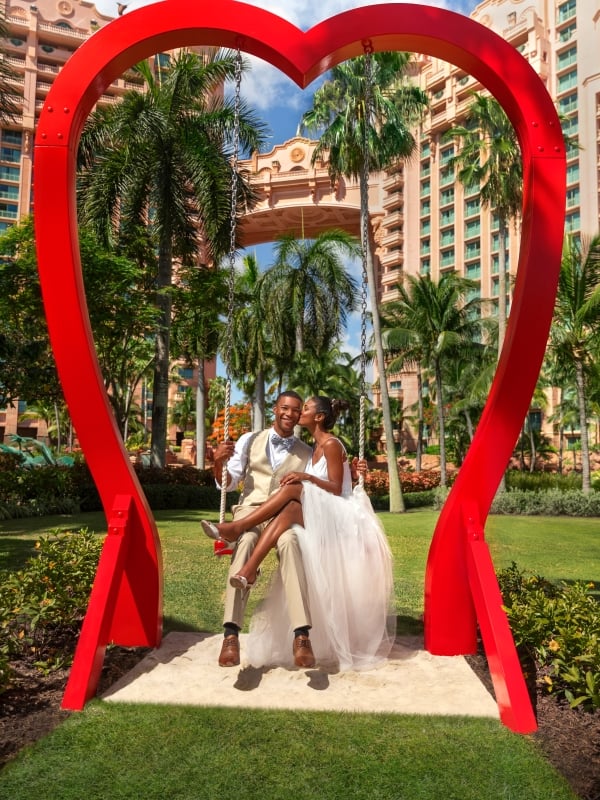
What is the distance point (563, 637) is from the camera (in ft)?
12.2

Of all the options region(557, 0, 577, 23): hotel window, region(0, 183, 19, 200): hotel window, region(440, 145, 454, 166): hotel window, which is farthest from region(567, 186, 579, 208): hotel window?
region(0, 183, 19, 200): hotel window

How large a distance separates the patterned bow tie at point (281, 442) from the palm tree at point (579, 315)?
1730 centimetres

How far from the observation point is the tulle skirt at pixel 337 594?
4.14 metres

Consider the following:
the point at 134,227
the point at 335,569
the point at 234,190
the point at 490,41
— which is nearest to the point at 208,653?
the point at 335,569

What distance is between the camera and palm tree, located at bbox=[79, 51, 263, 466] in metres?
17.3

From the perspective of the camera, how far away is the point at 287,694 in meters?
3.77

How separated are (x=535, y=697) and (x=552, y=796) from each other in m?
1.15

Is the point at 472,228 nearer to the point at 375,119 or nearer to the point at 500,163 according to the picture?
the point at 500,163

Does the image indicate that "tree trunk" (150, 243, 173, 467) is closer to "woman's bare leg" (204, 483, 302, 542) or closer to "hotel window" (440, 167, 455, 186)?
"woman's bare leg" (204, 483, 302, 542)

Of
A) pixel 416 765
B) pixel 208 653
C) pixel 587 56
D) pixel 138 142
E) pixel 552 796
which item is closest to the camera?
pixel 552 796

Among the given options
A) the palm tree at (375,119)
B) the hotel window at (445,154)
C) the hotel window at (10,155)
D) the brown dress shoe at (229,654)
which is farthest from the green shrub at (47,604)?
the hotel window at (10,155)

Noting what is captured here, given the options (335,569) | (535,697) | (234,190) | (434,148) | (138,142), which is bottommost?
(535,697)

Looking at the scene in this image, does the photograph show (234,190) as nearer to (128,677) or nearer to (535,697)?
(128,677)

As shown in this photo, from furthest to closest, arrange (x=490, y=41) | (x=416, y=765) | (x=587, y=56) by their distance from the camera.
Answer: (x=587, y=56) → (x=490, y=41) → (x=416, y=765)
